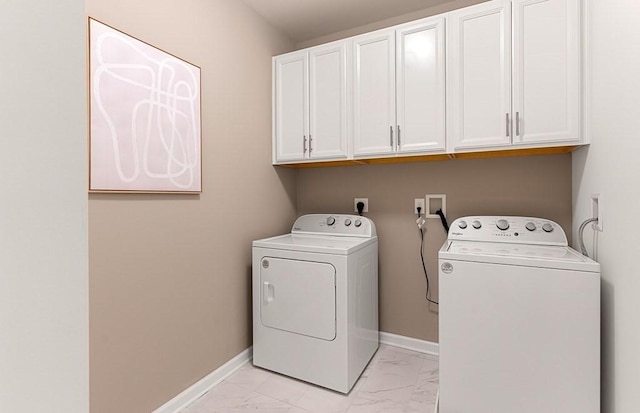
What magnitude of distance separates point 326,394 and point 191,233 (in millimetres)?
1220

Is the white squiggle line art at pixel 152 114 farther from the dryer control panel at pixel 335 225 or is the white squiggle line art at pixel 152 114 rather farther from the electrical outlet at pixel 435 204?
the electrical outlet at pixel 435 204

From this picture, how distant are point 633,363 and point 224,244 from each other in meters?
1.96

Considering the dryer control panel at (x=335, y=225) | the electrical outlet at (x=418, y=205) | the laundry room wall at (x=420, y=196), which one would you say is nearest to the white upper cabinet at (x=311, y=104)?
the laundry room wall at (x=420, y=196)

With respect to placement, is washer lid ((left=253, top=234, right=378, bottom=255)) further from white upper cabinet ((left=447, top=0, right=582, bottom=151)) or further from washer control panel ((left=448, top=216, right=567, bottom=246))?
white upper cabinet ((left=447, top=0, right=582, bottom=151))

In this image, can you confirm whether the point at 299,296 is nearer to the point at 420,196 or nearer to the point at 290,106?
the point at 420,196

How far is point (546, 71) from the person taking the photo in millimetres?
1650

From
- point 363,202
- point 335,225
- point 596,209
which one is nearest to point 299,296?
point 335,225

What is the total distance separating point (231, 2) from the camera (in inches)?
81.1

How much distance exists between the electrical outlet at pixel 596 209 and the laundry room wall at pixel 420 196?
1.52 ft

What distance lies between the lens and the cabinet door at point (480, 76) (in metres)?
1.74
